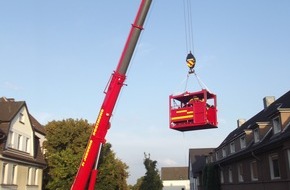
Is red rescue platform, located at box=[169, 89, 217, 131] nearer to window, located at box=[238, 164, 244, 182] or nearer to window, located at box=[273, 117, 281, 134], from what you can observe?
window, located at box=[273, 117, 281, 134]

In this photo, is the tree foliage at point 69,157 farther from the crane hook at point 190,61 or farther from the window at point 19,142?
the crane hook at point 190,61

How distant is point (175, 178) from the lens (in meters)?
106

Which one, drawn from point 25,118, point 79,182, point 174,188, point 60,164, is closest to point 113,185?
point 60,164

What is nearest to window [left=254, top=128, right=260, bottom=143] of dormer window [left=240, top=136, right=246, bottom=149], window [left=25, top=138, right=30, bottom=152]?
dormer window [left=240, top=136, right=246, bottom=149]

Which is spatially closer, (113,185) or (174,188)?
(113,185)

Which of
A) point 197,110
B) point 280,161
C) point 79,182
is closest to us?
point 79,182

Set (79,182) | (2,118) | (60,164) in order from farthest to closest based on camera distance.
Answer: (60,164) < (2,118) < (79,182)

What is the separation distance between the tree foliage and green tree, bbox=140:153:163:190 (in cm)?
294

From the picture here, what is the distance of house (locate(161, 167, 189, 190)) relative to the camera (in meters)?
101

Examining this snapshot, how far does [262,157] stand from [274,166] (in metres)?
1.75

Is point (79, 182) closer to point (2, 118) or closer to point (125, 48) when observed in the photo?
point (125, 48)

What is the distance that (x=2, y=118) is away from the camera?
3084cm

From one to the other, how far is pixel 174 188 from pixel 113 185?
5963cm

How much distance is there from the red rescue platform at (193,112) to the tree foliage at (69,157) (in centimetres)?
2422
